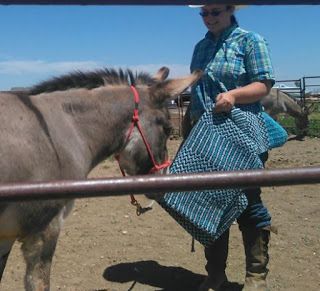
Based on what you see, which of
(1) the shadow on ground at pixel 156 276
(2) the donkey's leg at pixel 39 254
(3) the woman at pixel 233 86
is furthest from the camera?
(1) the shadow on ground at pixel 156 276

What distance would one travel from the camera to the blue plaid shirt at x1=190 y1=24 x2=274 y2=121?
10.6 feet

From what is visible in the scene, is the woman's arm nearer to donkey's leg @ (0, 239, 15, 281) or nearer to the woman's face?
the woman's face

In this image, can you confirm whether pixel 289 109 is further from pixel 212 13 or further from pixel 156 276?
pixel 212 13

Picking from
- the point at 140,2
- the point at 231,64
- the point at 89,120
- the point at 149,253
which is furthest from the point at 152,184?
the point at 149,253

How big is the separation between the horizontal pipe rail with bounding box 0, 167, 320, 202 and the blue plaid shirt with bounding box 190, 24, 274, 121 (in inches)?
76.1

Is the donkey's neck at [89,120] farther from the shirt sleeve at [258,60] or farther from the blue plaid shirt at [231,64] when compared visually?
the shirt sleeve at [258,60]

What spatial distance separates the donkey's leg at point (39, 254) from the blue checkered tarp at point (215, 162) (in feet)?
2.53

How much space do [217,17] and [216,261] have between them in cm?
166

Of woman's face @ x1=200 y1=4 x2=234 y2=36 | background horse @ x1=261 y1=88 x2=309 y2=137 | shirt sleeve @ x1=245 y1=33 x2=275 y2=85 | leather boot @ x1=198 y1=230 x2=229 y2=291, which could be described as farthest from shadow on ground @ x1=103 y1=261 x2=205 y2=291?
background horse @ x1=261 y1=88 x2=309 y2=137

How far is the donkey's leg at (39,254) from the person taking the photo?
283 cm

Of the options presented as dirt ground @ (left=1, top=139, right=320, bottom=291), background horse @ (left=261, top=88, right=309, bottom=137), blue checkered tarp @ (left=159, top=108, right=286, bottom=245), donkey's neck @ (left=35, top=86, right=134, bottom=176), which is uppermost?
donkey's neck @ (left=35, top=86, right=134, bottom=176)

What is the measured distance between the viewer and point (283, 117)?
1931 centimetres

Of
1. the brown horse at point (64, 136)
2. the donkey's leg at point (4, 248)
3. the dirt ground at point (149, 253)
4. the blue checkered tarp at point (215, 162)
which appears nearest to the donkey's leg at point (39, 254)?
the brown horse at point (64, 136)

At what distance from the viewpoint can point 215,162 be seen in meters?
3.22
